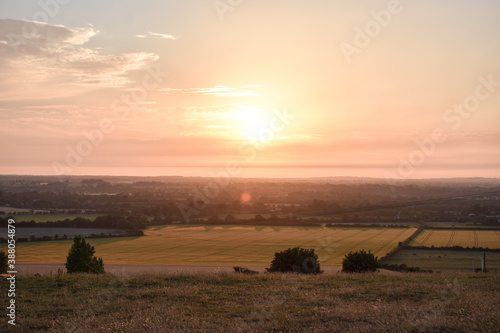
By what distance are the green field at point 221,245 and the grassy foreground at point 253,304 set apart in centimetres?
2469

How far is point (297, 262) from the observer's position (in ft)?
75.0

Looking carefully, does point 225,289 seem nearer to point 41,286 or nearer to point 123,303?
point 123,303

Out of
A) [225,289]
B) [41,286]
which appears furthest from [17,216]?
[225,289]

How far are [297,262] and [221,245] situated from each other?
32.2 meters

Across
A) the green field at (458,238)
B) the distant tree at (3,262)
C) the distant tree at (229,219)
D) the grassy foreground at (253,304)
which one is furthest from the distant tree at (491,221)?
the distant tree at (3,262)

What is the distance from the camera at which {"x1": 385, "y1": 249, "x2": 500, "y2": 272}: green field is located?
36562 mm

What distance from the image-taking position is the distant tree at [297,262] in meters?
22.5

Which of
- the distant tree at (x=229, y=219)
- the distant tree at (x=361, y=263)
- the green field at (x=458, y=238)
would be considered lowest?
the green field at (x=458, y=238)

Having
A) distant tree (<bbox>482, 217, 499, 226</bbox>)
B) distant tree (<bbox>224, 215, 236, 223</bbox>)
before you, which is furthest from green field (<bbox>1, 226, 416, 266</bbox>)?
distant tree (<bbox>482, 217, 499, 226</bbox>)

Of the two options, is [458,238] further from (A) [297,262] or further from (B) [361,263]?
(A) [297,262]

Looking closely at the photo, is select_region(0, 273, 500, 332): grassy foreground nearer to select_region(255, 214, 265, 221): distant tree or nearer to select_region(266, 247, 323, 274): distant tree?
select_region(266, 247, 323, 274): distant tree

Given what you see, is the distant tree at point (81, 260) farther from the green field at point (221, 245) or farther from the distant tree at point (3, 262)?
the green field at point (221, 245)

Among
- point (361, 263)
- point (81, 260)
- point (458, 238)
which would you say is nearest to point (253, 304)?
point (361, 263)

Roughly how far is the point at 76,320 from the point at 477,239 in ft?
183
